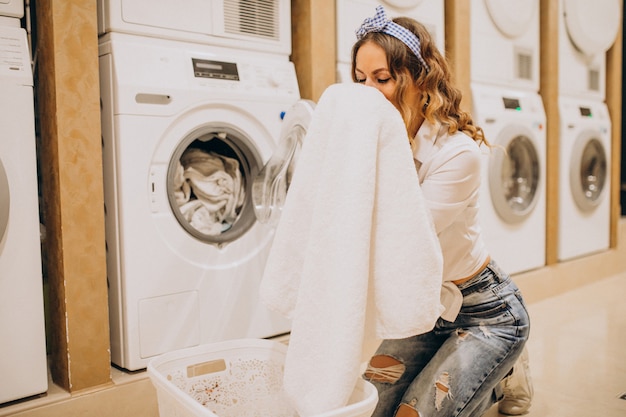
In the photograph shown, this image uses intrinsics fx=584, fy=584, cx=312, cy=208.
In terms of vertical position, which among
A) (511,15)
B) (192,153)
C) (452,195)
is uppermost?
(511,15)

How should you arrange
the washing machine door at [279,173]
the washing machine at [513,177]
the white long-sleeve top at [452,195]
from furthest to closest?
the washing machine at [513,177]
the washing machine door at [279,173]
the white long-sleeve top at [452,195]

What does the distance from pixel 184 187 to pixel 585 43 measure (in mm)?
2707

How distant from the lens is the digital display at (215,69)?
1968 mm

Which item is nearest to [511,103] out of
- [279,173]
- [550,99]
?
[550,99]

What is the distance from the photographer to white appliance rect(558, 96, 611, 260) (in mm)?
3428

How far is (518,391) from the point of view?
72.4 inches

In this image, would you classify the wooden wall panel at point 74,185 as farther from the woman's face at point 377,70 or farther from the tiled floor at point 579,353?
the tiled floor at point 579,353

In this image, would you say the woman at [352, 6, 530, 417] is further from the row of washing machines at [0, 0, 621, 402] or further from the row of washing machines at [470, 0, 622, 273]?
the row of washing machines at [470, 0, 622, 273]

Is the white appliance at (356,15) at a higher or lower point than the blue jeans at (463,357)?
higher

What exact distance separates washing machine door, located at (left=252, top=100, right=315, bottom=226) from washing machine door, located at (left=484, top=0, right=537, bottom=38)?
1.58 metres

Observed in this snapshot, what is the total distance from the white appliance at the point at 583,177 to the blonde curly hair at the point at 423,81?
2.23 meters

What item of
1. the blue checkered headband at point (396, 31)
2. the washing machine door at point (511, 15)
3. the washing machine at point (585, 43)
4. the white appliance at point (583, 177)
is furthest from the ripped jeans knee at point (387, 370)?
the washing machine at point (585, 43)

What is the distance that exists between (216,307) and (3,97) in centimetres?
92

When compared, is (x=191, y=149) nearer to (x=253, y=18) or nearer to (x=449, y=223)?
(x=253, y=18)
